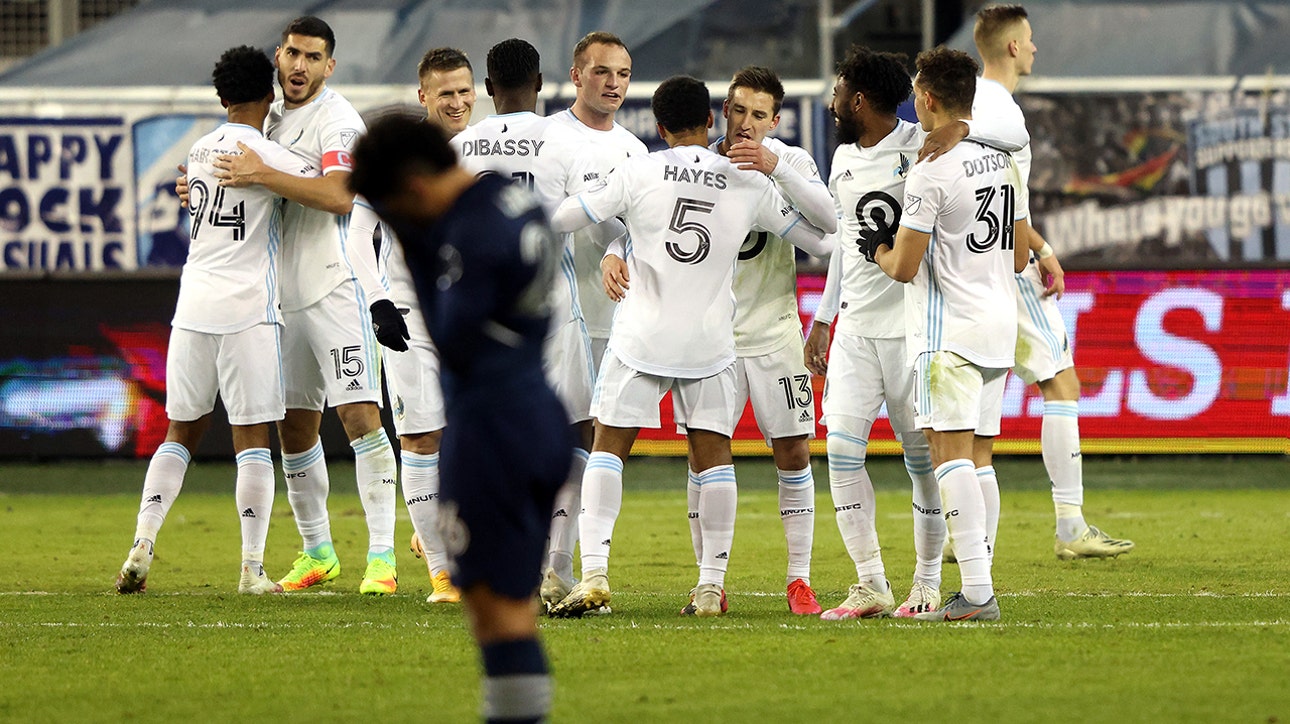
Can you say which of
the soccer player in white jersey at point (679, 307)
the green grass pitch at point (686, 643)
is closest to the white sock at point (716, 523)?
the soccer player in white jersey at point (679, 307)

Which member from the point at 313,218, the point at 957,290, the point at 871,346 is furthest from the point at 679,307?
the point at 313,218

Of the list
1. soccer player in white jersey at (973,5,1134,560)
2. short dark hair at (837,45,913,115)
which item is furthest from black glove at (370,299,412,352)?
soccer player in white jersey at (973,5,1134,560)

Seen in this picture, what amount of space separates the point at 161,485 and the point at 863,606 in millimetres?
3270

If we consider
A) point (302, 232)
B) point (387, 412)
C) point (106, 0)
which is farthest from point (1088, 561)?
point (106, 0)

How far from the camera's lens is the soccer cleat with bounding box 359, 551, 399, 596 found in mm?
7980

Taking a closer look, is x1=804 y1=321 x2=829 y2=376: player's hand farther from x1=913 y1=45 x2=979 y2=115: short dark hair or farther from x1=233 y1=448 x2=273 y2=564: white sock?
x1=233 y1=448 x2=273 y2=564: white sock

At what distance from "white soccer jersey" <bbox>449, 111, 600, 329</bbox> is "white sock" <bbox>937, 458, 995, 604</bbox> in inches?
72.6

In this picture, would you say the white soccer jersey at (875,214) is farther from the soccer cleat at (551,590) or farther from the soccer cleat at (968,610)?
the soccer cleat at (551,590)

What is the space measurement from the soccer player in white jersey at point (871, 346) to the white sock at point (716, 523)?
44 centimetres

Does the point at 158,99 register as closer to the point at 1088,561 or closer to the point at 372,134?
the point at 1088,561

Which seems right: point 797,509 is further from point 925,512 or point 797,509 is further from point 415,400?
point 415,400

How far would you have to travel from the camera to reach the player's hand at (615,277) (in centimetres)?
693

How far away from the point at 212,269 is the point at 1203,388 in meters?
8.65

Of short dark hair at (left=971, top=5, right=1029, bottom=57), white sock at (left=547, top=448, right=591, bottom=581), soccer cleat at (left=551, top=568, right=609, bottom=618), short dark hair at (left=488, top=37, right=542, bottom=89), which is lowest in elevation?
soccer cleat at (left=551, top=568, right=609, bottom=618)
